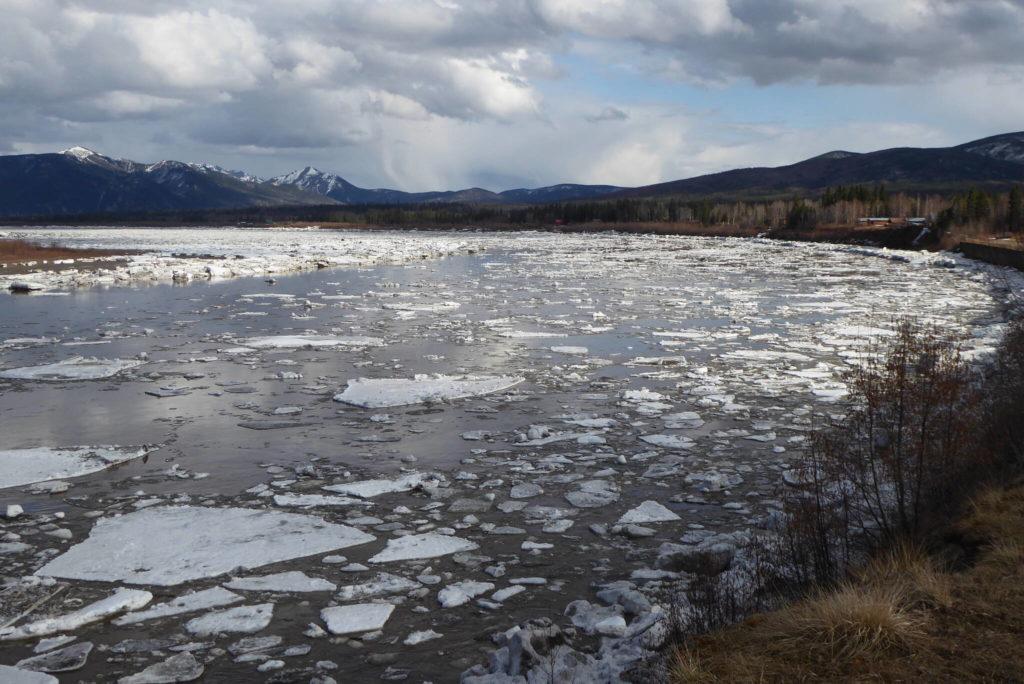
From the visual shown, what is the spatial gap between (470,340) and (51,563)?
33.0ft

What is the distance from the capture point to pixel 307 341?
49.3 feet

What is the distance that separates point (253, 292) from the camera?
25594mm

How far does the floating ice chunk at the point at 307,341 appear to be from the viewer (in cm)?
1459

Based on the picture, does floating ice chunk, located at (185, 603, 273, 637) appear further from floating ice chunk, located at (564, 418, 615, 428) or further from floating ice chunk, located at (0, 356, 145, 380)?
floating ice chunk, located at (0, 356, 145, 380)

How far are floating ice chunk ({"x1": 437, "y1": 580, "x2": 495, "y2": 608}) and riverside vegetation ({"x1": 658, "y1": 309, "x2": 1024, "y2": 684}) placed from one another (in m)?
1.25

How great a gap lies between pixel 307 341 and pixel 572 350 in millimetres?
4923

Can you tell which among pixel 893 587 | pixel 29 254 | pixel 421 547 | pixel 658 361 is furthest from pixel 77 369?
pixel 29 254

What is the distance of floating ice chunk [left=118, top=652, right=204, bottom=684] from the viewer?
411cm

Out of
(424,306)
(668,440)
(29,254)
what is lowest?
(668,440)

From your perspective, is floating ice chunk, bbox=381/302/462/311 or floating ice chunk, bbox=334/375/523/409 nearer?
floating ice chunk, bbox=334/375/523/409

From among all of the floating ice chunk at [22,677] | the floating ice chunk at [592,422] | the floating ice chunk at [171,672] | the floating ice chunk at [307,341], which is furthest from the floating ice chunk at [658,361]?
the floating ice chunk at [22,677]

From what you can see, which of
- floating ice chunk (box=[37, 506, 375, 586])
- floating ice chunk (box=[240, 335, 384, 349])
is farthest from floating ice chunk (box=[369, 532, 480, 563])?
floating ice chunk (box=[240, 335, 384, 349])

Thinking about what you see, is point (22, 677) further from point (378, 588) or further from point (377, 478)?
point (377, 478)

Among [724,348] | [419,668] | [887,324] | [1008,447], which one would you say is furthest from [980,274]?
[419,668]
